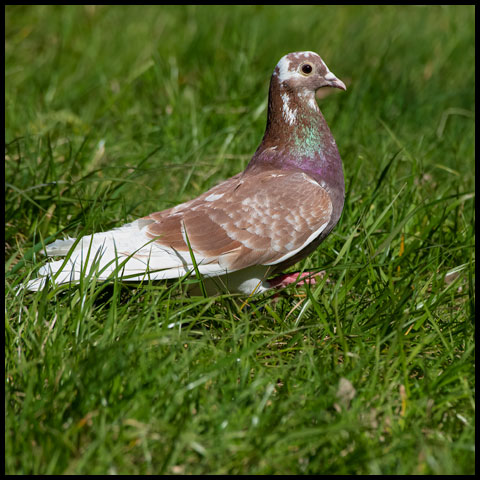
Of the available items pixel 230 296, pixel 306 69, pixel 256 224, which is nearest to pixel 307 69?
pixel 306 69

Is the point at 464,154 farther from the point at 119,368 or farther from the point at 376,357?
the point at 119,368

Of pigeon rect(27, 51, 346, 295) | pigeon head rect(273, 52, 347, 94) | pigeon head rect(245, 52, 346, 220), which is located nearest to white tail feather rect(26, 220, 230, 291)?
pigeon rect(27, 51, 346, 295)

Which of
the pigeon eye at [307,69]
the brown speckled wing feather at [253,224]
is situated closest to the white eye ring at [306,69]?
the pigeon eye at [307,69]

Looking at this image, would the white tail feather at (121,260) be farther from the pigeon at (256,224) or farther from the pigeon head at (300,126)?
the pigeon head at (300,126)

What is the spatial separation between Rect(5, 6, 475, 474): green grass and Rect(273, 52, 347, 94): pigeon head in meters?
0.66

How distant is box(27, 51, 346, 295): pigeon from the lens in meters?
3.22

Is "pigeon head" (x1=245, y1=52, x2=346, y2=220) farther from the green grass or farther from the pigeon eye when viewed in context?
the green grass

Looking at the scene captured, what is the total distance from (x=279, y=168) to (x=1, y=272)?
147cm

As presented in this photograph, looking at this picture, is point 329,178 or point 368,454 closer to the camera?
point 368,454

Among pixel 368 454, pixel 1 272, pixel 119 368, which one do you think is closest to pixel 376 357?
pixel 368 454

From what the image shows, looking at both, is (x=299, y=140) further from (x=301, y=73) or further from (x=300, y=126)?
(x=301, y=73)

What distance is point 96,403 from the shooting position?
2350 millimetres

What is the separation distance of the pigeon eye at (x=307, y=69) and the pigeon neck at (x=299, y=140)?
3.9 inches

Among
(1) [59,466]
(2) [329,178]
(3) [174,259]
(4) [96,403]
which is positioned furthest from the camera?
(2) [329,178]
